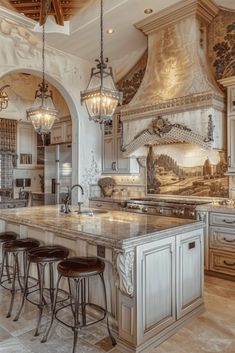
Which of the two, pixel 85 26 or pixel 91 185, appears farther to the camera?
pixel 91 185

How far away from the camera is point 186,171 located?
5262 mm

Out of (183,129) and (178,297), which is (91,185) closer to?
(183,129)

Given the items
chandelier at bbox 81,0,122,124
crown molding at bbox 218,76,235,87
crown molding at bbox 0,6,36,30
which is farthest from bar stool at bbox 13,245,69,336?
crown molding at bbox 0,6,36,30

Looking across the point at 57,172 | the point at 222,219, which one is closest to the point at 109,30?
the point at 57,172

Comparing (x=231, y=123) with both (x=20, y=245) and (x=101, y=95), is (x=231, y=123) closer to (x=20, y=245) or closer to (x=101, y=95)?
(x=101, y=95)

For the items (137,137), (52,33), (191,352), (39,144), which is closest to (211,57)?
(137,137)

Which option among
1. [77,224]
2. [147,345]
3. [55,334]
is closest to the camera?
[147,345]

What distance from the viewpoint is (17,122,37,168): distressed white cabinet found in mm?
9102

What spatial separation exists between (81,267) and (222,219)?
245 centimetres

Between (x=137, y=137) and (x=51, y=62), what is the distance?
7.70ft

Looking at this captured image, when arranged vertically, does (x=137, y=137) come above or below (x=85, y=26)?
below

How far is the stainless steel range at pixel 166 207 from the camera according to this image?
446 centimetres

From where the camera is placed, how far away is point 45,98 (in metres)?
3.94

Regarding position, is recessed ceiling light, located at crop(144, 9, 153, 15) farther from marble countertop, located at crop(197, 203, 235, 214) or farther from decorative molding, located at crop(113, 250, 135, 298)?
decorative molding, located at crop(113, 250, 135, 298)
